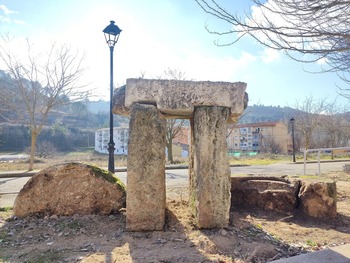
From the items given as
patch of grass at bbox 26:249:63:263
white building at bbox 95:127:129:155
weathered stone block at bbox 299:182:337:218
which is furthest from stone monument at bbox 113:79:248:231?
white building at bbox 95:127:129:155

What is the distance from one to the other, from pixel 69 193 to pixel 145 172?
125cm

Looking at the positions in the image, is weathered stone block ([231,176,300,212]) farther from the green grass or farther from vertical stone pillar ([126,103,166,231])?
the green grass

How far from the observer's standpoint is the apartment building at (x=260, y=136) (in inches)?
1901

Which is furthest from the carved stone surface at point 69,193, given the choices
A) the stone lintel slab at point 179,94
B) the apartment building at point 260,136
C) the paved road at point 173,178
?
the apartment building at point 260,136

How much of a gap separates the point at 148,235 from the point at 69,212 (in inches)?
50.3

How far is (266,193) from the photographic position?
4.47 meters

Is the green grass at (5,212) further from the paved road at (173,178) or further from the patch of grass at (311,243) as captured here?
the patch of grass at (311,243)

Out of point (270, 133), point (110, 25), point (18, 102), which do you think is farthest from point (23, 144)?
point (110, 25)

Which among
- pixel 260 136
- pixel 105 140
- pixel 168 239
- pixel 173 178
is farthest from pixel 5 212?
pixel 105 140

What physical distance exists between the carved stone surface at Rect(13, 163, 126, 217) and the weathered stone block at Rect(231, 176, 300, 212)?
1.93 meters

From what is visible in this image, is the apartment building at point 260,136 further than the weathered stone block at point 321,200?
Yes

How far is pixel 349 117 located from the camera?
27969 millimetres

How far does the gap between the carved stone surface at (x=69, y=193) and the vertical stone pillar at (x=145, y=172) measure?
2.17 feet

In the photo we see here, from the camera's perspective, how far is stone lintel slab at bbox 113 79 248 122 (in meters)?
3.52
